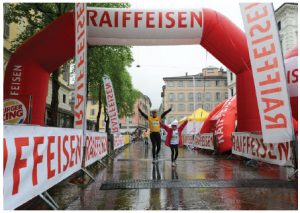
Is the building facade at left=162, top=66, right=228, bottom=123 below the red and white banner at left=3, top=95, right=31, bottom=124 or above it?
above

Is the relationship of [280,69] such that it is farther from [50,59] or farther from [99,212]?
[50,59]

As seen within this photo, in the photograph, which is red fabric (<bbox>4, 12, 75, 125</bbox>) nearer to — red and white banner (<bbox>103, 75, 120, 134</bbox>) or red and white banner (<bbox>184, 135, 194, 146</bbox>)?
red and white banner (<bbox>103, 75, 120, 134</bbox>)

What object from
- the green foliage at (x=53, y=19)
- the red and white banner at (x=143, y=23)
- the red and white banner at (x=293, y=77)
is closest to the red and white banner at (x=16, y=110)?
the red and white banner at (x=143, y=23)

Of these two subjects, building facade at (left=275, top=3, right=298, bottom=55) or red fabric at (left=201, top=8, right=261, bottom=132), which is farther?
building facade at (left=275, top=3, right=298, bottom=55)

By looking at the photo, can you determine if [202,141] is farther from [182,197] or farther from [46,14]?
[182,197]

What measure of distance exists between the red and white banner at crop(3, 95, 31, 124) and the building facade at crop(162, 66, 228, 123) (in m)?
72.6

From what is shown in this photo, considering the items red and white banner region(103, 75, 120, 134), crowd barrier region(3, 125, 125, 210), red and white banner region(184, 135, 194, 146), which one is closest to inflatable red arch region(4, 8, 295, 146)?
crowd barrier region(3, 125, 125, 210)

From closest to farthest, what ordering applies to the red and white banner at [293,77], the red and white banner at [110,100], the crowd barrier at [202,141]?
1. the red and white banner at [293,77]
2. the red and white banner at [110,100]
3. the crowd barrier at [202,141]

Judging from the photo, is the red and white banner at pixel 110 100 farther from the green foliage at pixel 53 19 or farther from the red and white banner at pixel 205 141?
the red and white banner at pixel 205 141

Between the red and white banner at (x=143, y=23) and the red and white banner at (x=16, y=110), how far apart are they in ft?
9.26

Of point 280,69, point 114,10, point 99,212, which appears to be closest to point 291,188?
point 280,69

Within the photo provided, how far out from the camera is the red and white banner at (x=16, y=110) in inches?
361

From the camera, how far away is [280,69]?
642cm

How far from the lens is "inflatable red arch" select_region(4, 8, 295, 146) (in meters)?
9.20
